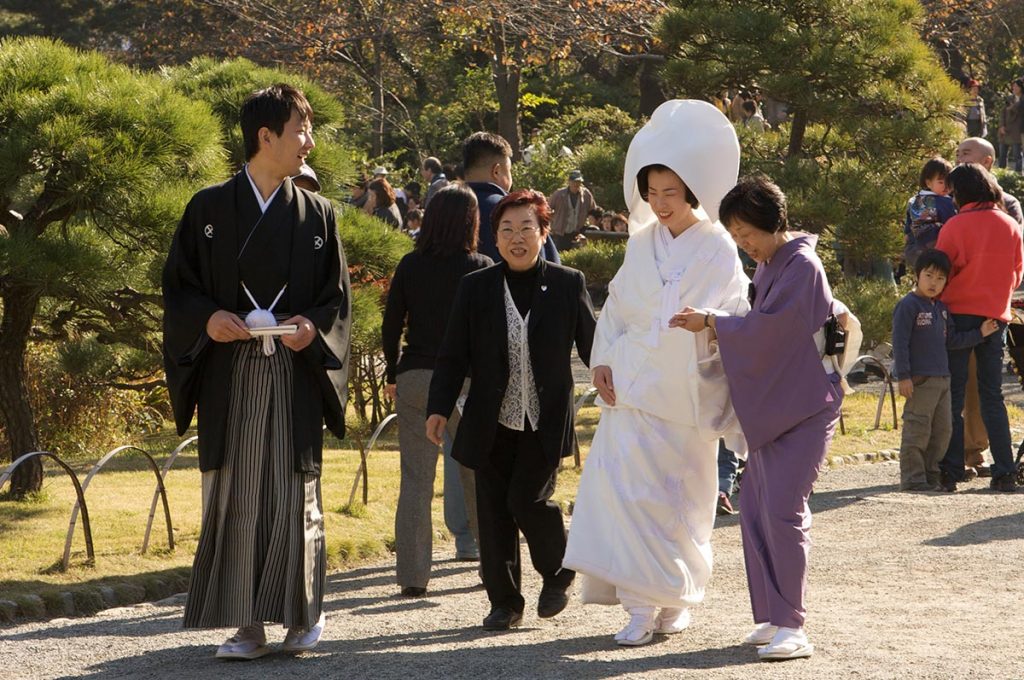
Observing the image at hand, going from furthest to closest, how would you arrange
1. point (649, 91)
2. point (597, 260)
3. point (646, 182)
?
point (649, 91)
point (597, 260)
point (646, 182)

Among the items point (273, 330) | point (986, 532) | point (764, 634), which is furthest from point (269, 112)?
point (986, 532)

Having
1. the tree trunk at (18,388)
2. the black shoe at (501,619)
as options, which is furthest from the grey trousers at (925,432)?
the tree trunk at (18,388)

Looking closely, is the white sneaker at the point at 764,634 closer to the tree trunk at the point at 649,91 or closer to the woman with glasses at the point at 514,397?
the woman with glasses at the point at 514,397

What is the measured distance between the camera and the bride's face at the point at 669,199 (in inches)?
213

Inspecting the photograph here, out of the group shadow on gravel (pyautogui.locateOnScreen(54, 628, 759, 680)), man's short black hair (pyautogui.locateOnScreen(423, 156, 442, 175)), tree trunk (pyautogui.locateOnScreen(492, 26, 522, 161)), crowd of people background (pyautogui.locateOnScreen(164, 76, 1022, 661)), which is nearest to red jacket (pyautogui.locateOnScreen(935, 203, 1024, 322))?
crowd of people background (pyautogui.locateOnScreen(164, 76, 1022, 661))

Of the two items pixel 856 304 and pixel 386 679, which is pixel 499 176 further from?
pixel 856 304

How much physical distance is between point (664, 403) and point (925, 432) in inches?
164

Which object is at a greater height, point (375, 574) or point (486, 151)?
point (486, 151)

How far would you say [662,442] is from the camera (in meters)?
5.34

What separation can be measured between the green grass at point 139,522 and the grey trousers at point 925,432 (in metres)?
1.43

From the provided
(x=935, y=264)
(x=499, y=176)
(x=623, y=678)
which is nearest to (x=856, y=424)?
(x=935, y=264)

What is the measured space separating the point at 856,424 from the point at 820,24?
11.2ft

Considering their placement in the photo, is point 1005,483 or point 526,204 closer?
point 526,204

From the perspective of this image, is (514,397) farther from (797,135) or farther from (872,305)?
(797,135)
